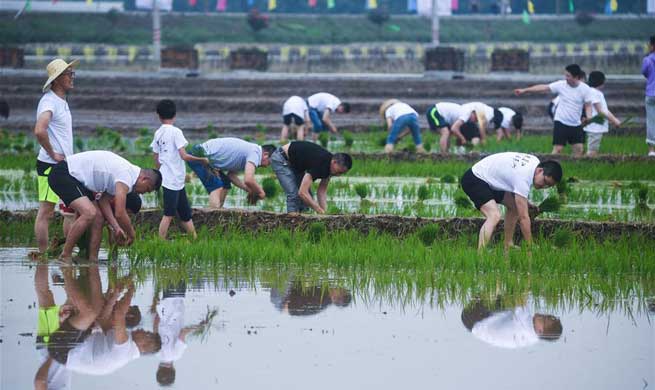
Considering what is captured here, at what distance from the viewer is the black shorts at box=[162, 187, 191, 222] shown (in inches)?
406

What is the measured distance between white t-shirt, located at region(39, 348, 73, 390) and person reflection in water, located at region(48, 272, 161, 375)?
0.04 meters

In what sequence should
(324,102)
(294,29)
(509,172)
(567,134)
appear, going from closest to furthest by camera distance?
(509,172)
(567,134)
(324,102)
(294,29)

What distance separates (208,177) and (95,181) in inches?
107

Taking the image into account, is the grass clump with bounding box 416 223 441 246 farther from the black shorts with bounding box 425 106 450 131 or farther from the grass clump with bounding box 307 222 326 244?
the black shorts with bounding box 425 106 450 131

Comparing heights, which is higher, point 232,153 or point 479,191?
point 232,153

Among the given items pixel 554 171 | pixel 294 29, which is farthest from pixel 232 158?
pixel 294 29

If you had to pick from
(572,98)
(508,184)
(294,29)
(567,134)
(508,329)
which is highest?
(294,29)

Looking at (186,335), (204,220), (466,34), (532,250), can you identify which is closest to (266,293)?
(186,335)

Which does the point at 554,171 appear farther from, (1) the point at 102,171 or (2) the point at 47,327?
(2) the point at 47,327

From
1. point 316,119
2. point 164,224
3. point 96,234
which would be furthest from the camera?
point 316,119

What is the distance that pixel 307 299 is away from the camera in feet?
26.8

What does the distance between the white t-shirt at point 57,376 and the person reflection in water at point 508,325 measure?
2.31 m

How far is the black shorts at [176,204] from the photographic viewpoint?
33.8ft

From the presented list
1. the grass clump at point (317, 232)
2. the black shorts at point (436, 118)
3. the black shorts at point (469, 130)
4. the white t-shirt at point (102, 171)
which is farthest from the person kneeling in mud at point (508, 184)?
the black shorts at point (469, 130)
